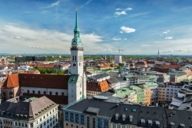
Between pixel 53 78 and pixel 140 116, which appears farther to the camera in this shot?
pixel 53 78

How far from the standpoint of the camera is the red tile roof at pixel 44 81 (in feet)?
320

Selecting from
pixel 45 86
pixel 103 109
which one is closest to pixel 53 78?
pixel 45 86

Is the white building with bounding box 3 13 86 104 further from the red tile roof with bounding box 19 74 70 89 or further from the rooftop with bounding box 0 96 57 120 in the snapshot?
the rooftop with bounding box 0 96 57 120

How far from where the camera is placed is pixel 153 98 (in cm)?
13275

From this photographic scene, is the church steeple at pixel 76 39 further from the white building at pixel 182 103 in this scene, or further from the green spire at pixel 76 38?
the white building at pixel 182 103

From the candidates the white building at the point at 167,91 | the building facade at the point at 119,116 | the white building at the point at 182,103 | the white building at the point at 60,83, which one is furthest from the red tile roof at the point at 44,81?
the white building at the point at 167,91

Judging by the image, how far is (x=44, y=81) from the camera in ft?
328

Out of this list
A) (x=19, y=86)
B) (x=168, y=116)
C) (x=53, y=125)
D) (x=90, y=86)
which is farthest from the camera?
(x=90, y=86)

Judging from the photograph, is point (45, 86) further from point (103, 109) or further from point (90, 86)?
point (103, 109)

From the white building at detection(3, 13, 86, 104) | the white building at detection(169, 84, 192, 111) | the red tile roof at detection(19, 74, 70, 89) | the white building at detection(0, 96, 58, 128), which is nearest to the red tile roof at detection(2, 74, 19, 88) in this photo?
the white building at detection(3, 13, 86, 104)

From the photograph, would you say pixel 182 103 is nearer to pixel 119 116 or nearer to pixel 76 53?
pixel 119 116

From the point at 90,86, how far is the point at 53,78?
2319cm

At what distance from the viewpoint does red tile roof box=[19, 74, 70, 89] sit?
97438mm

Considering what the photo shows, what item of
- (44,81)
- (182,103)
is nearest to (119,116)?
(182,103)
